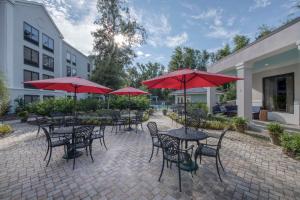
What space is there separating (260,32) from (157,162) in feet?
103

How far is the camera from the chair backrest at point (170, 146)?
11.4ft

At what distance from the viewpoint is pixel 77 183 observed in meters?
3.47

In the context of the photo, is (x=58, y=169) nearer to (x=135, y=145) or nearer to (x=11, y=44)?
(x=135, y=145)

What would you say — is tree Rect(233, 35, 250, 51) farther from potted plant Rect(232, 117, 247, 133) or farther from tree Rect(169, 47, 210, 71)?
potted plant Rect(232, 117, 247, 133)

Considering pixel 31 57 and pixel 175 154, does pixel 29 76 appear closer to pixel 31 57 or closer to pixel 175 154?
pixel 31 57

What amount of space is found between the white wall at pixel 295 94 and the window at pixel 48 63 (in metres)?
25.4

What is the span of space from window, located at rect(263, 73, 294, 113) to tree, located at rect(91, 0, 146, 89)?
1658 centimetres

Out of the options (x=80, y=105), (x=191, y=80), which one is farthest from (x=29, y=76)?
(x=191, y=80)

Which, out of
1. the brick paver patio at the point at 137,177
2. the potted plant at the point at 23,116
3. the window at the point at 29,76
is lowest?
the brick paver patio at the point at 137,177

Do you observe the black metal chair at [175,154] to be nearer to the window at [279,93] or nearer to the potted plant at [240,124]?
the potted plant at [240,124]

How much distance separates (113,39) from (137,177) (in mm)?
21638

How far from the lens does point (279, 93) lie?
34.2 feet

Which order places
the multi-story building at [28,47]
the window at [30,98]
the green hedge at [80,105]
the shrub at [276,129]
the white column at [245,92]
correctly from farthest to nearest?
the window at [30,98] → the multi-story building at [28,47] → the green hedge at [80,105] → the white column at [245,92] → the shrub at [276,129]

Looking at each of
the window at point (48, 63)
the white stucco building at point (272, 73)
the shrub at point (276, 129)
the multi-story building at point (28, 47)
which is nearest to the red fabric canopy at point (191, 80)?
the shrub at point (276, 129)
